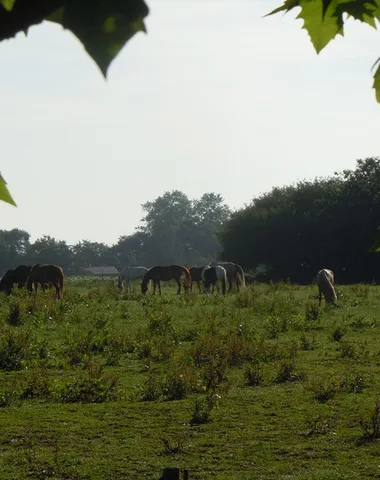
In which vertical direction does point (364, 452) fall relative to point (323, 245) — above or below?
below

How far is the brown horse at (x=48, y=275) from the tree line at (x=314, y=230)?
16467 mm

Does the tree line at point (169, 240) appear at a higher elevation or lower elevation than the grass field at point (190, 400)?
higher

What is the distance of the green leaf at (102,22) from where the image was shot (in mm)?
587

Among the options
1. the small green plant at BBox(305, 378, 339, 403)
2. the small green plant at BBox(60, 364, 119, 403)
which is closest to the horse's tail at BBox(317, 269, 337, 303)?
the small green plant at BBox(305, 378, 339, 403)

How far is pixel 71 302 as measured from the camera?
51.0 feet

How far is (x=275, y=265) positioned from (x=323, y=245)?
10.0 ft

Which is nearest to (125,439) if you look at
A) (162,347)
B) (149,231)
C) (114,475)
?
(114,475)

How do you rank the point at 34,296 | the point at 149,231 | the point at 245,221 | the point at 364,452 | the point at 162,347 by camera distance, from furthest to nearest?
the point at 149,231, the point at 245,221, the point at 34,296, the point at 162,347, the point at 364,452

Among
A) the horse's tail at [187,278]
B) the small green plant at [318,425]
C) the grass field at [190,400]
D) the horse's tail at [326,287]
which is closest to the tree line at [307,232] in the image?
the horse's tail at [187,278]

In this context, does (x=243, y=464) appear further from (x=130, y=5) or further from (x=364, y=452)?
(x=130, y=5)

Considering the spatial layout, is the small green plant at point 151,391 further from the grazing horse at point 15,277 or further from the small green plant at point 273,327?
A: the grazing horse at point 15,277

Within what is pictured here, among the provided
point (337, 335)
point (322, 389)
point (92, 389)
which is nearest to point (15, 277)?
point (337, 335)

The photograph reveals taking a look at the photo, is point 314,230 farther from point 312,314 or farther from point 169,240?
point 169,240

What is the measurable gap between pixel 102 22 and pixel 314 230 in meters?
35.8
